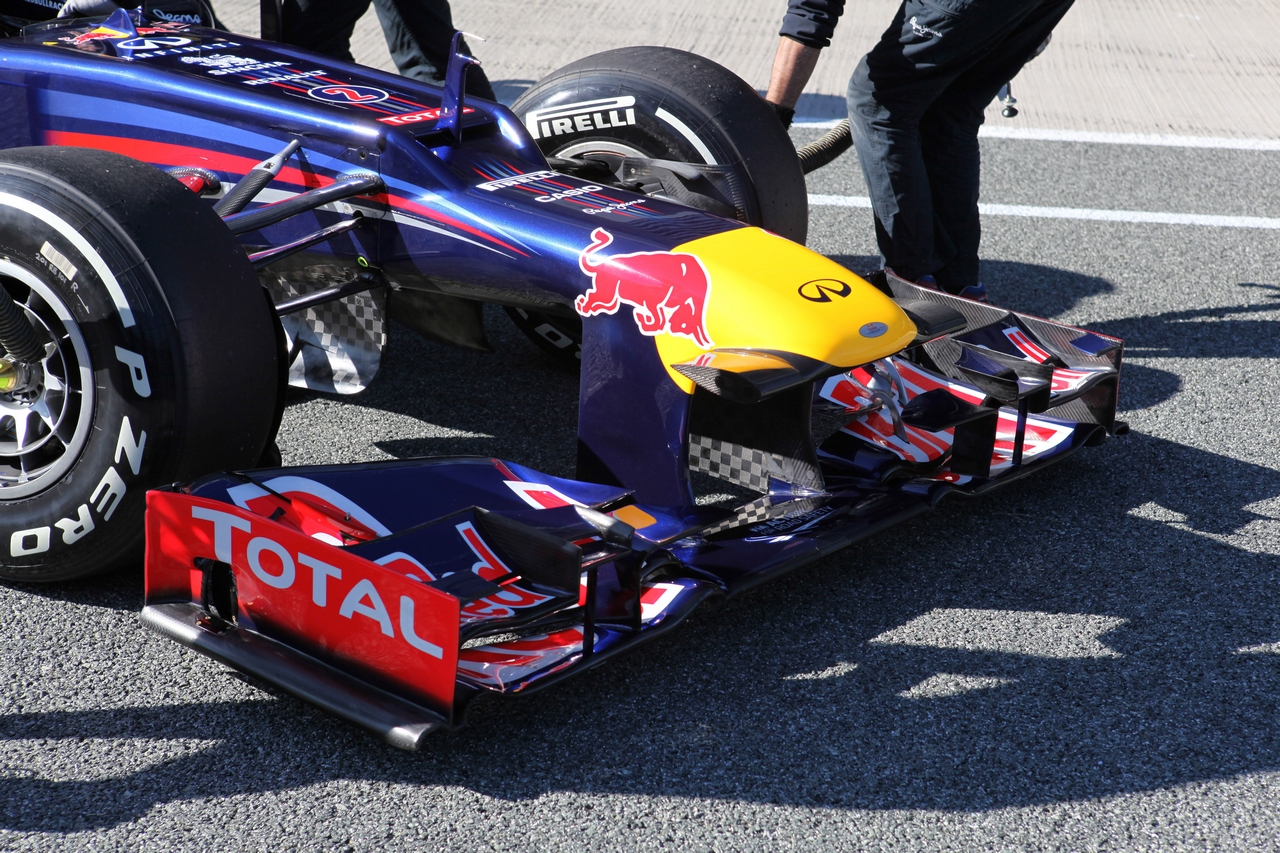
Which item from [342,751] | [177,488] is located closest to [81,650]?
[177,488]

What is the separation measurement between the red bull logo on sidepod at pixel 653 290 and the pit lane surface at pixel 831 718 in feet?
1.90

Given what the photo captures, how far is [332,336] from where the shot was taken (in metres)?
3.13

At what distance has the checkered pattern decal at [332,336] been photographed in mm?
3031

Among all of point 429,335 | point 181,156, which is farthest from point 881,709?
point 181,156

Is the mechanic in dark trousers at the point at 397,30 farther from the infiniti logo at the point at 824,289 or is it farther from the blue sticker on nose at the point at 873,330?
the blue sticker on nose at the point at 873,330

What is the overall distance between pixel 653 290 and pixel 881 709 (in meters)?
0.90

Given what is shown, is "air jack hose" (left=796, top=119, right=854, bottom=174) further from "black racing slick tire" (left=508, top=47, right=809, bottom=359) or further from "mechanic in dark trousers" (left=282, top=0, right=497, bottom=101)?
"mechanic in dark trousers" (left=282, top=0, right=497, bottom=101)

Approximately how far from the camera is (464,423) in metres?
3.34

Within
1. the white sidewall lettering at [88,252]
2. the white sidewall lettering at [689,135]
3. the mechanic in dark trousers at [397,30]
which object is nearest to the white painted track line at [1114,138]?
the mechanic in dark trousers at [397,30]

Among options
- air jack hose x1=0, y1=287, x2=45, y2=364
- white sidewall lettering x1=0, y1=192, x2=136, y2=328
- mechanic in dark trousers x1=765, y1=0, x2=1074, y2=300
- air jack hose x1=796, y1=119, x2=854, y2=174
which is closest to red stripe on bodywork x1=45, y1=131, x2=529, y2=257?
white sidewall lettering x1=0, y1=192, x2=136, y2=328

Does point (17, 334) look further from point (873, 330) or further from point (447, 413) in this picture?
point (873, 330)

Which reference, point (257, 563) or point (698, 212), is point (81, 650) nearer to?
point (257, 563)

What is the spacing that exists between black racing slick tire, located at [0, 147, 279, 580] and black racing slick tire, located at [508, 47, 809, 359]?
1228 millimetres

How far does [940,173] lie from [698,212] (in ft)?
4.93
